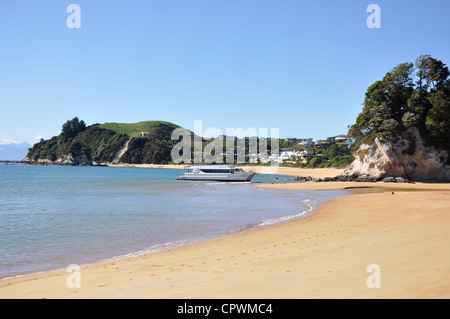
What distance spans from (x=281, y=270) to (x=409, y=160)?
2105 inches

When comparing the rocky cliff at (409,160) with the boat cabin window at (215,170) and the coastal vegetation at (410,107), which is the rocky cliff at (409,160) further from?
the boat cabin window at (215,170)

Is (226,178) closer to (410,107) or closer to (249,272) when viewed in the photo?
(410,107)

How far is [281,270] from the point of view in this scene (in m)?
7.82

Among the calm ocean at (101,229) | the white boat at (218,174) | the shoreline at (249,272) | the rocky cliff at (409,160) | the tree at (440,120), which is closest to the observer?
the shoreline at (249,272)

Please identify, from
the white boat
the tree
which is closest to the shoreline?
the tree

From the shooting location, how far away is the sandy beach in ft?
20.3

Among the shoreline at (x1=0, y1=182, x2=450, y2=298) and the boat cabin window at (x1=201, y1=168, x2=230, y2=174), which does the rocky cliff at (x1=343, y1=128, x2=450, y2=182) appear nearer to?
the boat cabin window at (x1=201, y1=168, x2=230, y2=174)

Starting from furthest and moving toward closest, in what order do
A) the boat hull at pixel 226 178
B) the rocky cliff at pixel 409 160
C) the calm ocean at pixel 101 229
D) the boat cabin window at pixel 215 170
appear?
the boat cabin window at pixel 215 170 < the boat hull at pixel 226 178 < the rocky cliff at pixel 409 160 < the calm ocean at pixel 101 229

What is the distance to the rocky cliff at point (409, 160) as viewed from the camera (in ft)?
172

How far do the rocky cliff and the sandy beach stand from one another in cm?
4281

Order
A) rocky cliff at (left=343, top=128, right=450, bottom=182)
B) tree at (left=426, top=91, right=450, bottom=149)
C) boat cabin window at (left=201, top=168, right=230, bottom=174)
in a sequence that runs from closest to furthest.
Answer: tree at (left=426, top=91, right=450, bottom=149), rocky cliff at (left=343, top=128, right=450, bottom=182), boat cabin window at (left=201, top=168, right=230, bottom=174)

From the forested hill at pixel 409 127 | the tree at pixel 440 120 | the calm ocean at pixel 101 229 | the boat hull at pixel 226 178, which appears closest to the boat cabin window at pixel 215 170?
the boat hull at pixel 226 178

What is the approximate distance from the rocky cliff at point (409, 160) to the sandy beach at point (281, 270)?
42.8 m
